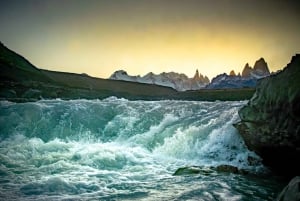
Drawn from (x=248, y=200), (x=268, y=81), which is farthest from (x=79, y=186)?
(x=268, y=81)

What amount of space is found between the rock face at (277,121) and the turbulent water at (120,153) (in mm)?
1040

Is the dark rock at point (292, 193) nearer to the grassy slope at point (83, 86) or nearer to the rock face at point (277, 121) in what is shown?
the rock face at point (277, 121)

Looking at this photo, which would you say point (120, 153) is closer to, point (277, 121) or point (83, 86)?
point (277, 121)

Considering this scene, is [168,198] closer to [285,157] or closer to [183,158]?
[285,157]

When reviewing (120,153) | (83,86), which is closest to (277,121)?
(120,153)

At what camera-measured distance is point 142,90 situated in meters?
160

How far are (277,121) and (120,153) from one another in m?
9.23

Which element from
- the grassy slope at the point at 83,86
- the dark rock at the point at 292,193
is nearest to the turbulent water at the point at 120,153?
the dark rock at the point at 292,193

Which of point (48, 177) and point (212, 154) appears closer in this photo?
point (48, 177)

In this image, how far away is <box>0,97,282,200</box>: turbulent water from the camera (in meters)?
11.2

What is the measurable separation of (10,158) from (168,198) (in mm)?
10803

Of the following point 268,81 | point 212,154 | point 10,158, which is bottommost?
point 10,158

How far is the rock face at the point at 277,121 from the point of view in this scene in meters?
11.1

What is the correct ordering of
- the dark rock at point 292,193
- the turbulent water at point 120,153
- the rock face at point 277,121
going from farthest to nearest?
the turbulent water at point 120,153, the rock face at point 277,121, the dark rock at point 292,193
